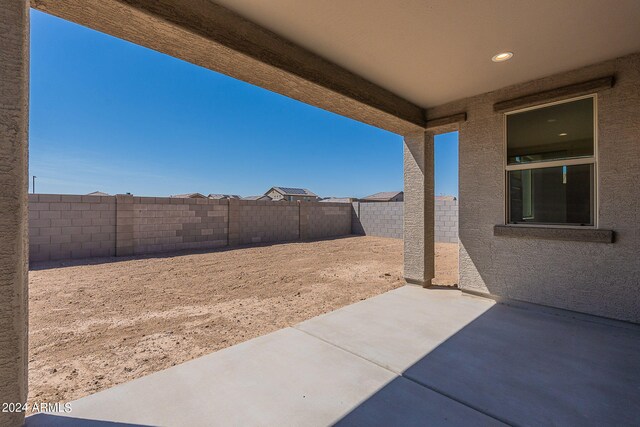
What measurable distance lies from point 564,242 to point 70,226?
32.2 ft

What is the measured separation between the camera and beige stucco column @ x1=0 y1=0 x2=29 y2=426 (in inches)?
52.1

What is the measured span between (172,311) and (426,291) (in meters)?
3.60

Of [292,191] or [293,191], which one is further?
[293,191]

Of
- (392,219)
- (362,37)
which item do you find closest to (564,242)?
(362,37)

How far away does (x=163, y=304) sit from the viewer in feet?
13.0

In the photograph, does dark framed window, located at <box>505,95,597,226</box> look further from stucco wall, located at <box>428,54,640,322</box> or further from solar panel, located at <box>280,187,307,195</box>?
solar panel, located at <box>280,187,307,195</box>

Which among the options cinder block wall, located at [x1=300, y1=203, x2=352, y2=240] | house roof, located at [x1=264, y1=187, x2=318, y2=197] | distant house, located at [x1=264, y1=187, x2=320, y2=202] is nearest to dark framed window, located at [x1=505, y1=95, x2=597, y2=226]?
cinder block wall, located at [x1=300, y1=203, x2=352, y2=240]

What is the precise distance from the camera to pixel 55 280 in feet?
16.6

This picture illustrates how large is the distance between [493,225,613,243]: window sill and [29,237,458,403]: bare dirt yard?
1.60 m

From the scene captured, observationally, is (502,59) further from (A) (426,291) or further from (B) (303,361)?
(B) (303,361)

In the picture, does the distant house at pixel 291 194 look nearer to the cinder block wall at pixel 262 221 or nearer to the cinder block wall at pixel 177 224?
the cinder block wall at pixel 262 221

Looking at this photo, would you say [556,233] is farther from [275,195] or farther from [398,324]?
[275,195]

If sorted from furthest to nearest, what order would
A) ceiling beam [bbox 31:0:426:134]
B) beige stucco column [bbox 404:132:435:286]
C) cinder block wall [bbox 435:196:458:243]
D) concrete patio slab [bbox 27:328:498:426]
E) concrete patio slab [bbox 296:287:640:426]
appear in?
cinder block wall [bbox 435:196:458:243] < beige stucco column [bbox 404:132:435:286] < ceiling beam [bbox 31:0:426:134] < concrete patio slab [bbox 296:287:640:426] < concrete patio slab [bbox 27:328:498:426]

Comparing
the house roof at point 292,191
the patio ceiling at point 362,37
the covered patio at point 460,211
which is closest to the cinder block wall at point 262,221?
the covered patio at point 460,211
